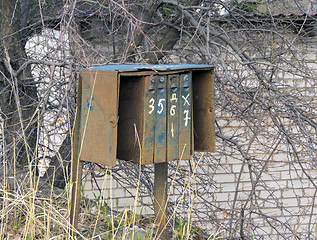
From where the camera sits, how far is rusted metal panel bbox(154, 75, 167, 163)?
2432 mm

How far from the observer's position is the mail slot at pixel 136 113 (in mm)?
2307

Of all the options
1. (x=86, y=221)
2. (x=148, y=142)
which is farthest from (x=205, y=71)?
(x=86, y=221)

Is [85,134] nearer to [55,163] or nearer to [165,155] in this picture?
[165,155]

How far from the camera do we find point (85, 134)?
2449 mm

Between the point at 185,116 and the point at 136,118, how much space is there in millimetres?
296

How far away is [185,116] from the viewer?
2.56m

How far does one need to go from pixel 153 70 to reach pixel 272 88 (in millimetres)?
1550

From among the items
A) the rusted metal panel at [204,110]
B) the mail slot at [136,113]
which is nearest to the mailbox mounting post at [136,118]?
the mail slot at [136,113]

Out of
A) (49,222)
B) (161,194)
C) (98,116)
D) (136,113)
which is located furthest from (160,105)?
(49,222)

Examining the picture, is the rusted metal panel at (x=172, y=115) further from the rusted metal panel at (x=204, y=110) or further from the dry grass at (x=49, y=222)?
the dry grass at (x=49, y=222)

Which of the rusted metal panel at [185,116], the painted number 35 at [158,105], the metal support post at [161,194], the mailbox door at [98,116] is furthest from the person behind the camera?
the metal support post at [161,194]

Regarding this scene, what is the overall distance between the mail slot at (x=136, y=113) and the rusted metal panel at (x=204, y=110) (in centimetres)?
11

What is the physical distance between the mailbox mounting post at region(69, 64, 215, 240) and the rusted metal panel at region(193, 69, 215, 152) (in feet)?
0.36

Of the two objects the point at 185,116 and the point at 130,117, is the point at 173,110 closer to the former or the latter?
the point at 185,116
